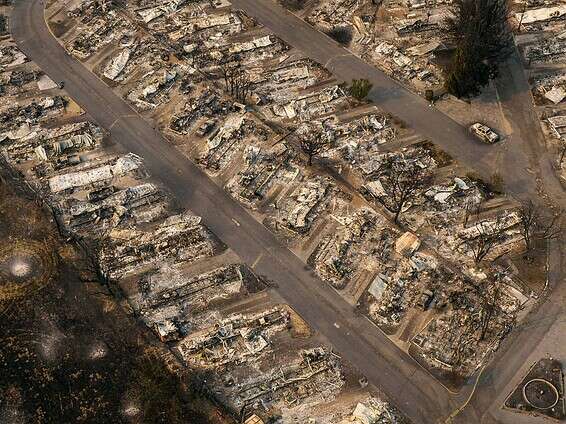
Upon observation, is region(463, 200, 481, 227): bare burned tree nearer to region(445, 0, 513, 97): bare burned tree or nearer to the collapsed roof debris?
region(445, 0, 513, 97): bare burned tree

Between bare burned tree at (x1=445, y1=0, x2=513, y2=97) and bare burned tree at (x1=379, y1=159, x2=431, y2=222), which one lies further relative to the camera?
bare burned tree at (x1=445, y1=0, x2=513, y2=97)

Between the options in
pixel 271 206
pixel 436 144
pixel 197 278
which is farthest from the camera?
pixel 436 144

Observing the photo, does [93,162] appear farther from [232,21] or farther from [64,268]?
[232,21]

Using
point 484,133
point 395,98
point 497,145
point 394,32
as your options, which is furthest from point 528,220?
point 394,32

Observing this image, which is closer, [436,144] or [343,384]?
[343,384]

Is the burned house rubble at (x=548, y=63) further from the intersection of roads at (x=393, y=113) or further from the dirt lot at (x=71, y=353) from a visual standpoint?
the dirt lot at (x=71, y=353)

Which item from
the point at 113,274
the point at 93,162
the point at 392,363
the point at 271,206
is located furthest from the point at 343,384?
the point at 93,162

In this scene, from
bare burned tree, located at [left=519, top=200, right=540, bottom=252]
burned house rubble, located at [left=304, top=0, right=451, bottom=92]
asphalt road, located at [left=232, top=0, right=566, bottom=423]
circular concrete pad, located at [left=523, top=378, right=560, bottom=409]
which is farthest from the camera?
burned house rubble, located at [left=304, top=0, right=451, bottom=92]

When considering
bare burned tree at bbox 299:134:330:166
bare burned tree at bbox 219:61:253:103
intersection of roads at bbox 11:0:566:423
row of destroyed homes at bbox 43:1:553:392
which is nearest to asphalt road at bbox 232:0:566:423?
intersection of roads at bbox 11:0:566:423
